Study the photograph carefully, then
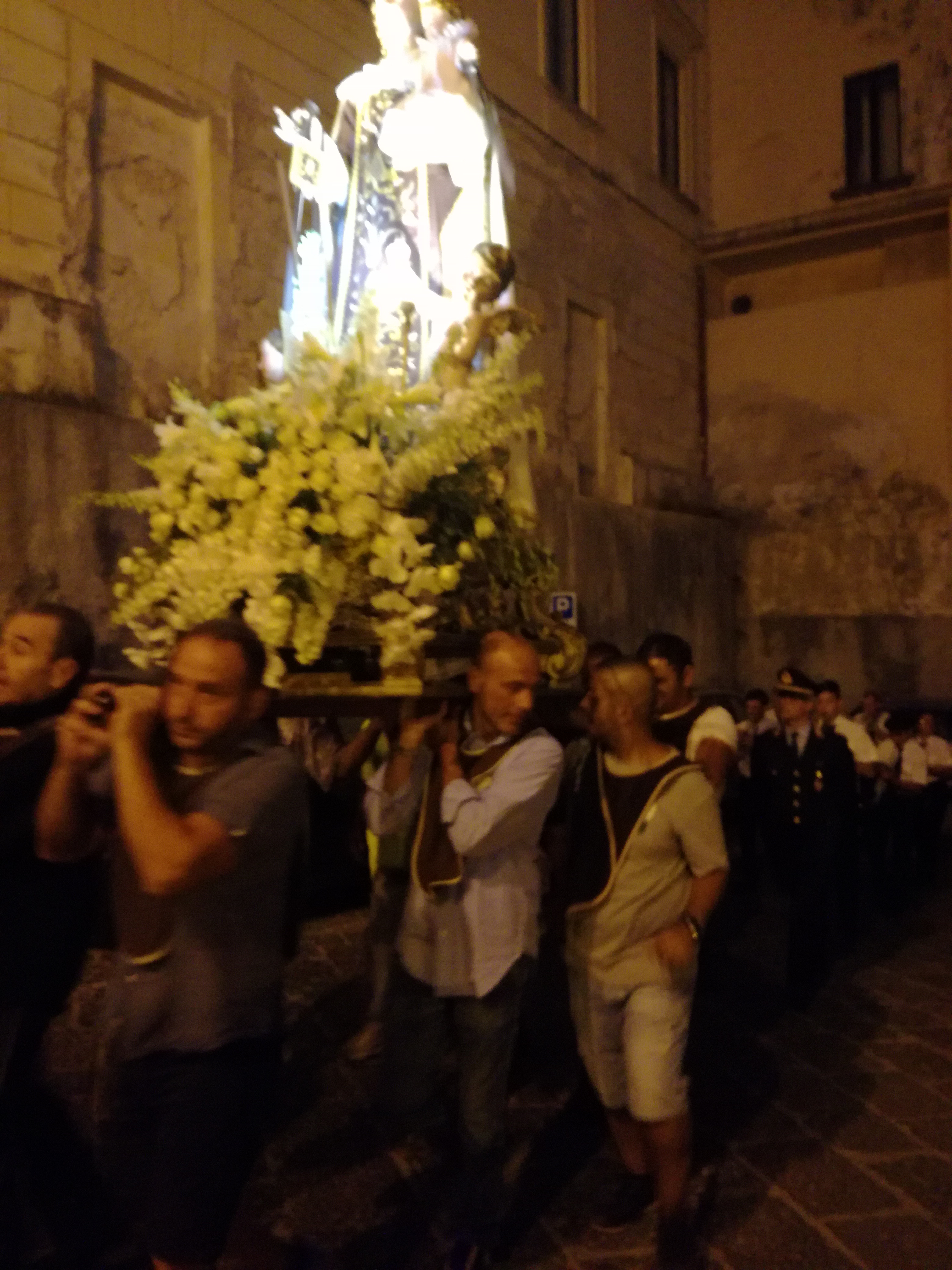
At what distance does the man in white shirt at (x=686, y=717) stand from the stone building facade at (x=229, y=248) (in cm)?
375

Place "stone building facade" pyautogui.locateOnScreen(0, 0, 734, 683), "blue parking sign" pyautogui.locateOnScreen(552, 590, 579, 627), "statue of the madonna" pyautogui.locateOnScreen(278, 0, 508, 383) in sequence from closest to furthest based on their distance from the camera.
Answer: "statue of the madonna" pyautogui.locateOnScreen(278, 0, 508, 383)
"stone building facade" pyautogui.locateOnScreen(0, 0, 734, 683)
"blue parking sign" pyautogui.locateOnScreen(552, 590, 579, 627)

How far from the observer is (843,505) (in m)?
14.0

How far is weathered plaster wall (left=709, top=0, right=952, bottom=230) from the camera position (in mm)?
13836

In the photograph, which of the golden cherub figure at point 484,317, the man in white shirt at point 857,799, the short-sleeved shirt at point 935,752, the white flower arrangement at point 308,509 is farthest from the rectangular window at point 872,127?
the white flower arrangement at point 308,509

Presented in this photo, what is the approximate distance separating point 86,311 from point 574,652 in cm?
470

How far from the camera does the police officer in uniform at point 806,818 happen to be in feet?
18.1

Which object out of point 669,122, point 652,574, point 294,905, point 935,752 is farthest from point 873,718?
point 669,122

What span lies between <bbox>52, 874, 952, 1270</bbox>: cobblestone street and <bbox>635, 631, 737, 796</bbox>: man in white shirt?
1.24 metres

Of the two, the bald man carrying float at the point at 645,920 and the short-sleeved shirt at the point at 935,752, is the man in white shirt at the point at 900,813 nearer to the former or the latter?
the short-sleeved shirt at the point at 935,752

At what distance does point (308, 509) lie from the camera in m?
2.99

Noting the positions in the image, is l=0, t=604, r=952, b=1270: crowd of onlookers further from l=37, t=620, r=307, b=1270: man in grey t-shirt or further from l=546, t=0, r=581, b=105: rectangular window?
l=546, t=0, r=581, b=105: rectangular window

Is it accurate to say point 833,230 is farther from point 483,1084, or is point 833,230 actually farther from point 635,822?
point 483,1084

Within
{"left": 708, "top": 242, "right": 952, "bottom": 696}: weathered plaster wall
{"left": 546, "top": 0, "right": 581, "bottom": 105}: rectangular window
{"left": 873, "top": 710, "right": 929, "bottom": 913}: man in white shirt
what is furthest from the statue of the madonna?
{"left": 708, "top": 242, "right": 952, "bottom": 696}: weathered plaster wall

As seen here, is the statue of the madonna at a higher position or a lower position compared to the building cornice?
lower
